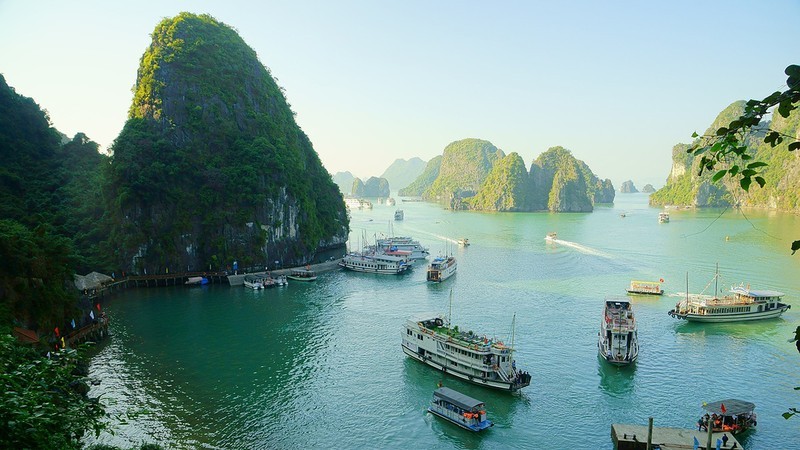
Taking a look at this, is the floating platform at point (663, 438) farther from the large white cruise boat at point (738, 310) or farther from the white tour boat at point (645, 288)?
the white tour boat at point (645, 288)

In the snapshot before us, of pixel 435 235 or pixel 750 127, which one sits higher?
pixel 750 127

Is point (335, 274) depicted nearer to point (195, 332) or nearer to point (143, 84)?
→ point (195, 332)

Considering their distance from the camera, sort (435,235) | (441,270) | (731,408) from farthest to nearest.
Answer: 1. (435,235)
2. (441,270)
3. (731,408)

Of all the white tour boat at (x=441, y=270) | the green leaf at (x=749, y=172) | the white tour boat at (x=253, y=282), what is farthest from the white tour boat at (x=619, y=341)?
the white tour boat at (x=253, y=282)

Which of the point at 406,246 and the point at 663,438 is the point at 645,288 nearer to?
the point at 663,438

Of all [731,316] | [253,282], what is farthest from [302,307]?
[731,316]
